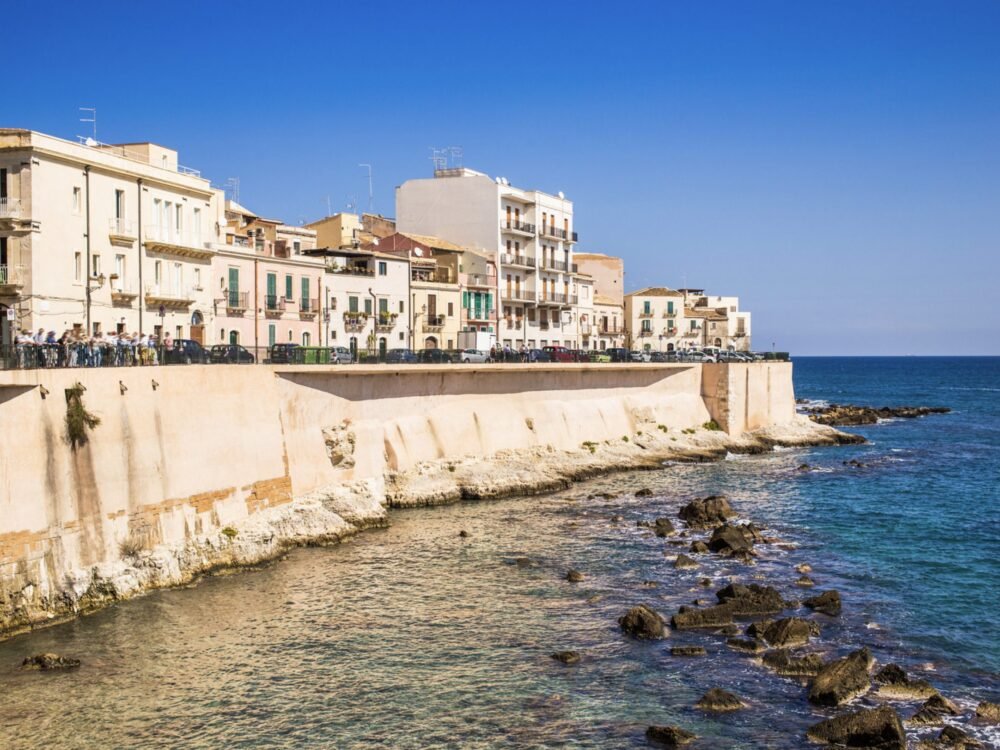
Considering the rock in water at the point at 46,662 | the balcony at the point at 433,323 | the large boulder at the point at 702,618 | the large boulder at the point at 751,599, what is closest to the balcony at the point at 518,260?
the balcony at the point at 433,323

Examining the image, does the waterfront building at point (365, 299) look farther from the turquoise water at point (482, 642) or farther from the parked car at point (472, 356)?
the turquoise water at point (482, 642)

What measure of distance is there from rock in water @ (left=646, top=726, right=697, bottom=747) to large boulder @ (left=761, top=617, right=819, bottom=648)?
20.3 ft

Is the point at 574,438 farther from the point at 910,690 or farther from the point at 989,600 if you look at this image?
the point at 910,690

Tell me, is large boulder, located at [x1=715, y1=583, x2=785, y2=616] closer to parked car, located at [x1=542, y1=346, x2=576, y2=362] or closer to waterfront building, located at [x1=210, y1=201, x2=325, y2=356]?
waterfront building, located at [x1=210, y1=201, x2=325, y2=356]

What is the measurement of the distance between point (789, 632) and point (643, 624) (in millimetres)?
3546

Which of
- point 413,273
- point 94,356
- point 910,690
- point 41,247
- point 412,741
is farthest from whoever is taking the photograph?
point 413,273

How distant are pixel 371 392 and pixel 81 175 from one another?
548 inches

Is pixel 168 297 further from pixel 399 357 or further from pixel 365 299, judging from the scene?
pixel 365 299

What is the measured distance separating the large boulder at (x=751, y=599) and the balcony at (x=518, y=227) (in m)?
50.6

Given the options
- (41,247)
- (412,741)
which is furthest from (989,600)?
(41,247)

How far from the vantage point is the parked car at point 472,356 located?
50.2m

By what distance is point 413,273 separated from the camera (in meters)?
65.8

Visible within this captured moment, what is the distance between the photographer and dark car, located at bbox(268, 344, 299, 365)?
1497 inches

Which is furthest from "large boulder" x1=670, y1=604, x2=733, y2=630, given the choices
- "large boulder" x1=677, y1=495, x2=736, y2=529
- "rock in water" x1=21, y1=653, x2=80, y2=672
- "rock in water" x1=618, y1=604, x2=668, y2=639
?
"rock in water" x1=21, y1=653, x2=80, y2=672
